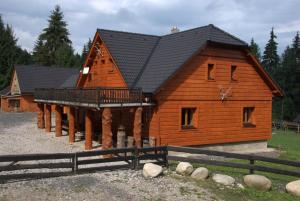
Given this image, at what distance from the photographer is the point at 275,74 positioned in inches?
2977

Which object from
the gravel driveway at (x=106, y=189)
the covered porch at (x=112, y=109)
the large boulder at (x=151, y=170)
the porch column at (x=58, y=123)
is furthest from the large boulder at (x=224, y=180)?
the porch column at (x=58, y=123)

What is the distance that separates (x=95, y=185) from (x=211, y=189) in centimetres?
376

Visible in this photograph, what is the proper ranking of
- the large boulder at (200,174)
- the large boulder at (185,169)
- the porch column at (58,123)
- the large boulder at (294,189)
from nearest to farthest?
the large boulder at (294,189) → the large boulder at (200,174) → the large boulder at (185,169) → the porch column at (58,123)

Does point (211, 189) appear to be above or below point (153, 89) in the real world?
below

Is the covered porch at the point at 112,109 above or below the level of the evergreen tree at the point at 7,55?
below

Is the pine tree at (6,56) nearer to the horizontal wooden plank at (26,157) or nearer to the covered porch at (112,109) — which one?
the covered porch at (112,109)

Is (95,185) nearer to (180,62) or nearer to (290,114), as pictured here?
(180,62)

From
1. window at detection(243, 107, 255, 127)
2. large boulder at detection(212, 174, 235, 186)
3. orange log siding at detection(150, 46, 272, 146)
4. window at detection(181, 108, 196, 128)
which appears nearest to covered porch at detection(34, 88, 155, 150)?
orange log siding at detection(150, 46, 272, 146)

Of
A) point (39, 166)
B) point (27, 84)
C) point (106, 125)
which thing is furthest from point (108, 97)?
point (27, 84)

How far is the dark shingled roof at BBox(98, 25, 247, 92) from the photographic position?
20.7 m

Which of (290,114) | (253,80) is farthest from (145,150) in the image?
(290,114)

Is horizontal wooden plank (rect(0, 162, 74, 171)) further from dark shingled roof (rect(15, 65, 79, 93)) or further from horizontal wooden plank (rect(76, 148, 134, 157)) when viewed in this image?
dark shingled roof (rect(15, 65, 79, 93))

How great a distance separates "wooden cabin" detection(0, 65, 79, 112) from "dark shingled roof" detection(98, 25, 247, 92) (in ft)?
74.8

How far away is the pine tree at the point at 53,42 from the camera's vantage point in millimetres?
79062
